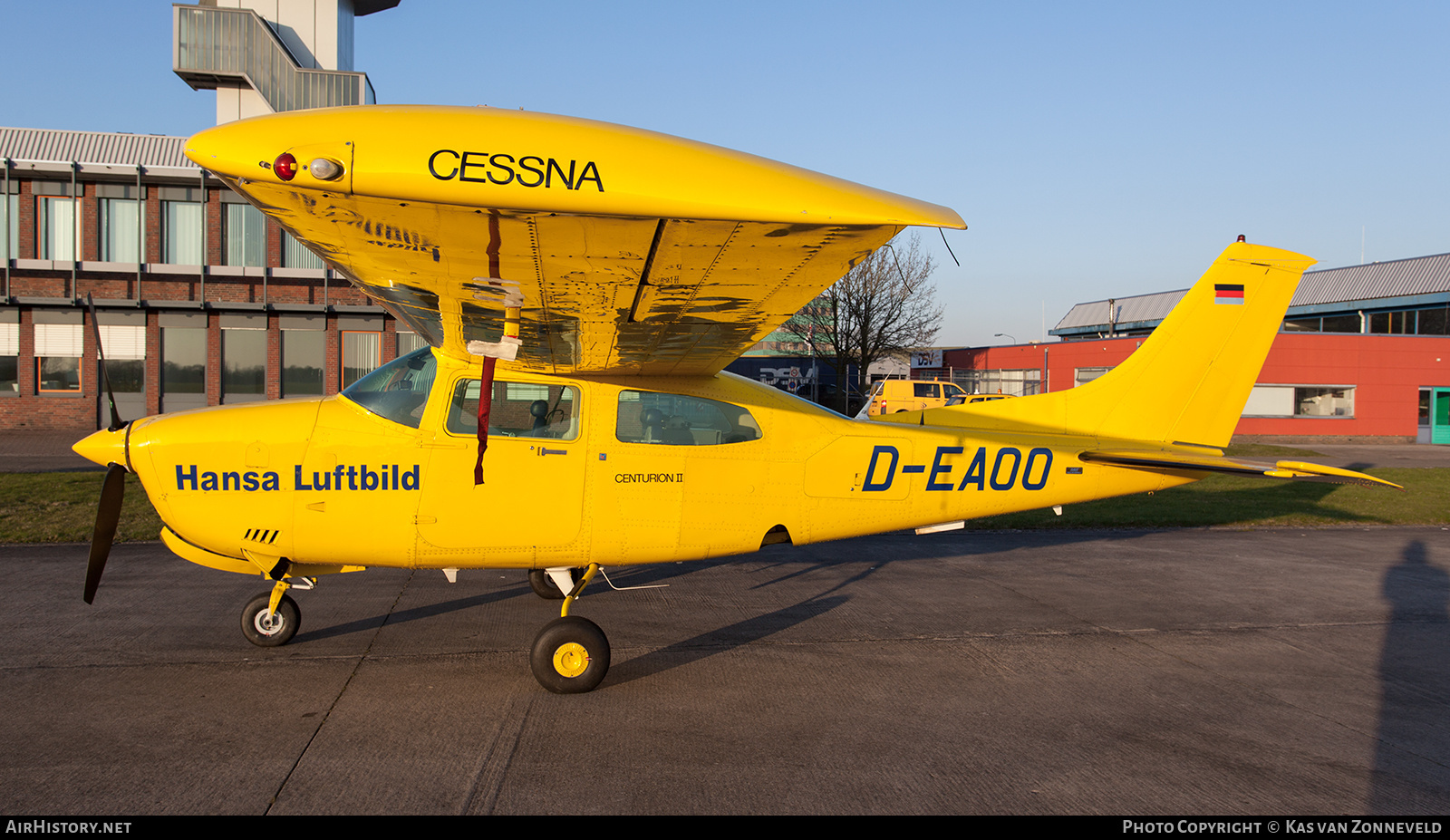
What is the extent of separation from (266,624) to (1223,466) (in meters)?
6.78

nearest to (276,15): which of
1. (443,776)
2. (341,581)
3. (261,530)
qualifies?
(341,581)

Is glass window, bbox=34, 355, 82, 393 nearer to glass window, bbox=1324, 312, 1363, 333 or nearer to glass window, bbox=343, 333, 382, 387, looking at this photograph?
glass window, bbox=343, 333, 382, 387

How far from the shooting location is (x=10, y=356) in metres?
23.3

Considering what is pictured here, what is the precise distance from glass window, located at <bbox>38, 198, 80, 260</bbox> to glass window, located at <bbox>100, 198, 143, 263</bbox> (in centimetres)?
73

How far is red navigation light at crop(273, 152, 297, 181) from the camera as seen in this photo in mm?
2432

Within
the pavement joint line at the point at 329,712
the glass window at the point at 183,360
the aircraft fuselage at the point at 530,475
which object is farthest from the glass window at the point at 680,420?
the glass window at the point at 183,360

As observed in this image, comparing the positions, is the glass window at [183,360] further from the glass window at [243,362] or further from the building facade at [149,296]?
the glass window at [243,362]

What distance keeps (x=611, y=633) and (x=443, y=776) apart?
2308 mm

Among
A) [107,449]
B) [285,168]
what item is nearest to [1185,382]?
[285,168]

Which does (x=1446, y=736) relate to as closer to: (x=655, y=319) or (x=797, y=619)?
(x=797, y=619)

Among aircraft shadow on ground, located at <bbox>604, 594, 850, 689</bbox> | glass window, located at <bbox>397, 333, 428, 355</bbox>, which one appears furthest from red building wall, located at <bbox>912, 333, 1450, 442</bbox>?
aircraft shadow on ground, located at <bbox>604, 594, 850, 689</bbox>

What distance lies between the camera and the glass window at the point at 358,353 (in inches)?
949

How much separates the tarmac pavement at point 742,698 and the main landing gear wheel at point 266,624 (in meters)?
0.10

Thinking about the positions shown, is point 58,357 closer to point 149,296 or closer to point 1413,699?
point 149,296
